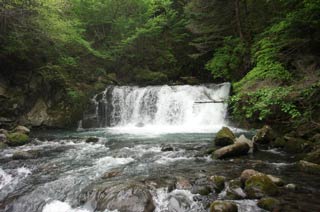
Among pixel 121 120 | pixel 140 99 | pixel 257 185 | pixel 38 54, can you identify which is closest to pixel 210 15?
pixel 140 99

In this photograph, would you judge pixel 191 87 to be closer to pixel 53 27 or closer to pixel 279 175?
pixel 53 27

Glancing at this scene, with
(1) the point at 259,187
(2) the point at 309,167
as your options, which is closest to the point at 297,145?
(2) the point at 309,167

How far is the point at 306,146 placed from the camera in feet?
28.1

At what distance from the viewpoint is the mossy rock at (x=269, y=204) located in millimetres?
4915

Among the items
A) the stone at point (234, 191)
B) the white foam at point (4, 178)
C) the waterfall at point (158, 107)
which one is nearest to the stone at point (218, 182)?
the stone at point (234, 191)

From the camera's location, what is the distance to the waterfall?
15922 mm

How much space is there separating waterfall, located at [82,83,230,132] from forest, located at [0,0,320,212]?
0.07 meters

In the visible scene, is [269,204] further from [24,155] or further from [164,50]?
[164,50]

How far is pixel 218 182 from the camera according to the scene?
6.04 m

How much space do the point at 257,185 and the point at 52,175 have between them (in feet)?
17.1

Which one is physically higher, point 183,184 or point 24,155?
point 24,155

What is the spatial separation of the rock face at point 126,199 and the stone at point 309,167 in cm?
417

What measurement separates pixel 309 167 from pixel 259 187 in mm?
2258

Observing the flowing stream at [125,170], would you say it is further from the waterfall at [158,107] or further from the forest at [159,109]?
the waterfall at [158,107]
